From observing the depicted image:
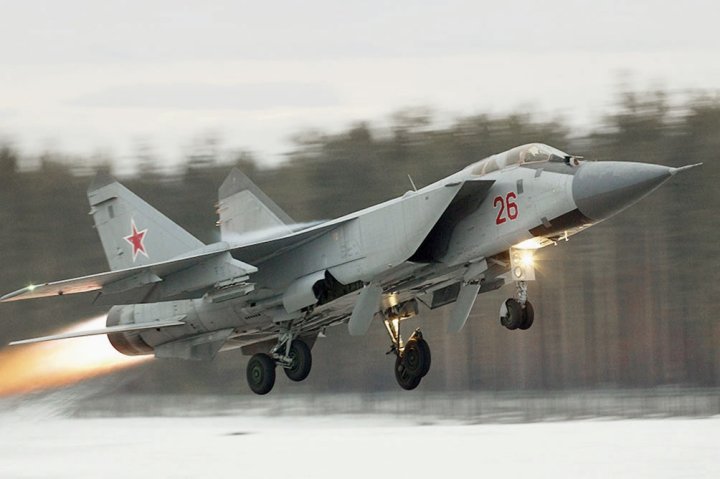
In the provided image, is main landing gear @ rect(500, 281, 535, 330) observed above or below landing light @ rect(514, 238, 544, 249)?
below

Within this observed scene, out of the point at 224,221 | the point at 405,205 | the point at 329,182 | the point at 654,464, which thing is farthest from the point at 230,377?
the point at 405,205

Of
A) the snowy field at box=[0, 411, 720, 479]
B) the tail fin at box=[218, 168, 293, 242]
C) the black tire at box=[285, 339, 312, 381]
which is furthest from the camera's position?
the snowy field at box=[0, 411, 720, 479]

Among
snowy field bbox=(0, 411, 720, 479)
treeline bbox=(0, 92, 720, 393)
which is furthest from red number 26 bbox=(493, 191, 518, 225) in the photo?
treeline bbox=(0, 92, 720, 393)

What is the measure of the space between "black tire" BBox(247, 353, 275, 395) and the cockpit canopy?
549 cm

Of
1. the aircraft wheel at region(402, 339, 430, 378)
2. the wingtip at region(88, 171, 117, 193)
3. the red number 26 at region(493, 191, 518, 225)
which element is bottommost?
the aircraft wheel at region(402, 339, 430, 378)

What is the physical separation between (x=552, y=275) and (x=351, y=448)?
12760mm

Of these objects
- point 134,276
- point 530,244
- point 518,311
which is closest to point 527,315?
point 518,311

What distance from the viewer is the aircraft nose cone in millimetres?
16109

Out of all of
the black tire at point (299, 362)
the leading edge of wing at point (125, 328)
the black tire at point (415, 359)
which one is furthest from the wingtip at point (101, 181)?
the black tire at point (415, 359)

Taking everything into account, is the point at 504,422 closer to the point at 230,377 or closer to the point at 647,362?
the point at 647,362

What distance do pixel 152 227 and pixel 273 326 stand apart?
3.11 metres

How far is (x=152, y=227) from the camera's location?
2159 centimetres

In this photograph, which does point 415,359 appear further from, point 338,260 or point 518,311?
point 518,311

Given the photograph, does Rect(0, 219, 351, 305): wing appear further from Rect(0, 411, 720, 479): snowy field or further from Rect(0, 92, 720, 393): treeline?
Rect(0, 92, 720, 393): treeline
